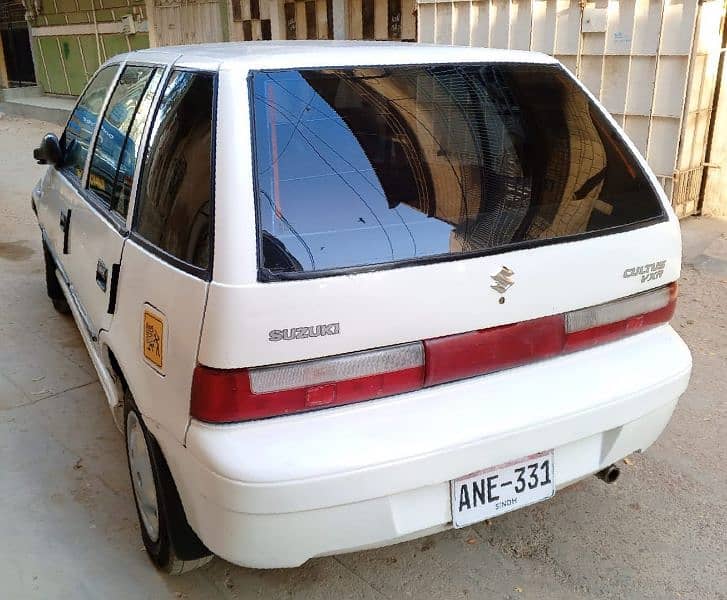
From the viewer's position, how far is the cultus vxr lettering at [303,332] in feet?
5.88

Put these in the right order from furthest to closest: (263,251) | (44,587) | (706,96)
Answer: (706,96), (44,587), (263,251)

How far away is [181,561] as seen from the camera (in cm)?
231

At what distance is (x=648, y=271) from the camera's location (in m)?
2.32

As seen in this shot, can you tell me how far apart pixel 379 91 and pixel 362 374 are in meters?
0.91

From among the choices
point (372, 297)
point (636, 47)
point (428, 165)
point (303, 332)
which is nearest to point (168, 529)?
point (303, 332)

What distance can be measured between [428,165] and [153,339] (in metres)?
0.97

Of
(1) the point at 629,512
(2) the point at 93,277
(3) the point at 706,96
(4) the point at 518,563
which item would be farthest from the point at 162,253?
(3) the point at 706,96

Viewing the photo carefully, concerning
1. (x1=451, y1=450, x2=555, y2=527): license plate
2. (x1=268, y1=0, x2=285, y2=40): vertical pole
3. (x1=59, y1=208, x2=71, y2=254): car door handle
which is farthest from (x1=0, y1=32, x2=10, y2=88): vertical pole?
(x1=451, y1=450, x2=555, y2=527): license plate

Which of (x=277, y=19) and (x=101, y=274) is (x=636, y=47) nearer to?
(x=101, y=274)

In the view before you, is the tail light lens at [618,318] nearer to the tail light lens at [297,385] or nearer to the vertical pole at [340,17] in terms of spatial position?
the tail light lens at [297,385]

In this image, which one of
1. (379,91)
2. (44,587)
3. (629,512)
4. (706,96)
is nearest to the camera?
(379,91)

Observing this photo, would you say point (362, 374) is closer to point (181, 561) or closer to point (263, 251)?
point (263, 251)

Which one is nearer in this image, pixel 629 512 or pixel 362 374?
pixel 362 374

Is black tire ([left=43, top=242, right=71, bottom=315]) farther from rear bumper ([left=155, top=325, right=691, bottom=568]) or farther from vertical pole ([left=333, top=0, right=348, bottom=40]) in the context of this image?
vertical pole ([left=333, top=0, right=348, bottom=40])
